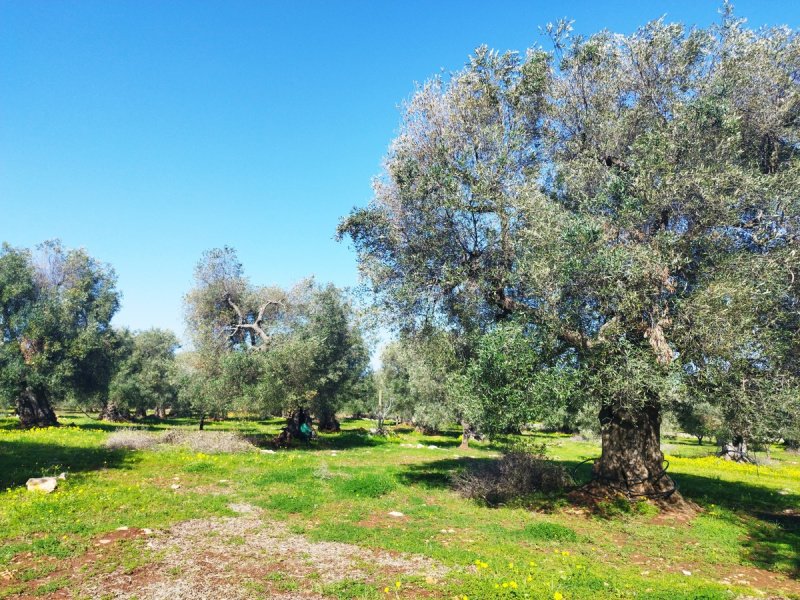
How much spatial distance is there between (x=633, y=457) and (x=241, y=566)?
494 inches

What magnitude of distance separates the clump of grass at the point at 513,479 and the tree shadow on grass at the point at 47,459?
13.4 m

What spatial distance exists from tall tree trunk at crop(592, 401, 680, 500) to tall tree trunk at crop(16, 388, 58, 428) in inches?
1487

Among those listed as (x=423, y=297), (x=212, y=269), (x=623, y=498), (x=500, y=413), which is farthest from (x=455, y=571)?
(x=212, y=269)

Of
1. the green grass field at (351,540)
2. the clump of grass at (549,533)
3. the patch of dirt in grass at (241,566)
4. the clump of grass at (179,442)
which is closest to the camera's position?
the patch of dirt in grass at (241,566)

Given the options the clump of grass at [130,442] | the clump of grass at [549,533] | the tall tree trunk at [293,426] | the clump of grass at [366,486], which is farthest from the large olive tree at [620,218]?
the tall tree trunk at [293,426]

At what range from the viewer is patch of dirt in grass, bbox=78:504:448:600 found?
7555mm

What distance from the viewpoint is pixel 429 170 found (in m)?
15.9

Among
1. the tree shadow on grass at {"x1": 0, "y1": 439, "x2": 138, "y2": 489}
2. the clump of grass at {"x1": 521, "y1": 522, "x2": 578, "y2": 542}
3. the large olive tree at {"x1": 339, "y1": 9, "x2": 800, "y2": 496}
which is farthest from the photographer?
the tree shadow on grass at {"x1": 0, "y1": 439, "x2": 138, "y2": 489}

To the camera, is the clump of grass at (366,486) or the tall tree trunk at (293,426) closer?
the clump of grass at (366,486)

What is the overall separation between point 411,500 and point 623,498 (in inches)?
265

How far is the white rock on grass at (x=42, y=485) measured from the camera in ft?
43.4

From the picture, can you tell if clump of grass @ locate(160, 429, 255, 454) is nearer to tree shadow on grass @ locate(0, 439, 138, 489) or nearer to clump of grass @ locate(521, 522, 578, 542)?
tree shadow on grass @ locate(0, 439, 138, 489)

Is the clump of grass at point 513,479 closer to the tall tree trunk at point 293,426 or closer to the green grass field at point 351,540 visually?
the green grass field at point 351,540

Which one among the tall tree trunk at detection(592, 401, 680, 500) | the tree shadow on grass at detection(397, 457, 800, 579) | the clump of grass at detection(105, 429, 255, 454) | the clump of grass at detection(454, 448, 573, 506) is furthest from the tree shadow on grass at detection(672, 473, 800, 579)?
the clump of grass at detection(105, 429, 255, 454)
